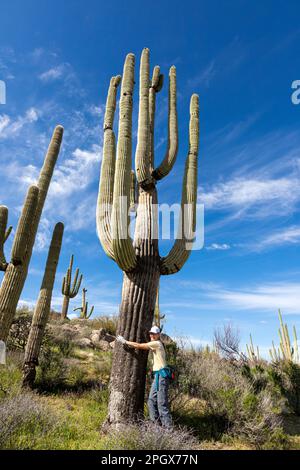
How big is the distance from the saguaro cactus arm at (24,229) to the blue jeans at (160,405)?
492 centimetres

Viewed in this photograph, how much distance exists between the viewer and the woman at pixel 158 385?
5406 millimetres

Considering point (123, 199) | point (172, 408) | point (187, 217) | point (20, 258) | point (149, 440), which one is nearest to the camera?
point (149, 440)

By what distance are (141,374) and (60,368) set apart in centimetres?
459

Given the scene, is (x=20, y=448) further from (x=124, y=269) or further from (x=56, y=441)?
(x=124, y=269)

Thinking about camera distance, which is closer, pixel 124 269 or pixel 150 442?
pixel 150 442

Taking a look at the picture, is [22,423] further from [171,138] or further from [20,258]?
[171,138]

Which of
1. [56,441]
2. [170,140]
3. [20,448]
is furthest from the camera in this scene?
[170,140]

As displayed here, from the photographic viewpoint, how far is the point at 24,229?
8.78 m

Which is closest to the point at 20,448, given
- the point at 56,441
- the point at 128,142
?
the point at 56,441

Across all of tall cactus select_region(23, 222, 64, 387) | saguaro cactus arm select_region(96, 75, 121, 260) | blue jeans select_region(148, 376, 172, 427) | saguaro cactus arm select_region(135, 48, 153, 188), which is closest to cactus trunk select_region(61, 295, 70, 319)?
tall cactus select_region(23, 222, 64, 387)

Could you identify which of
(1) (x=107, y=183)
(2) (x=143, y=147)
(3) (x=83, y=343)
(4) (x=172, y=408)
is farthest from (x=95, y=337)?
(2) (x=143, y=147)

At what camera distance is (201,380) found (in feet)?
26.1

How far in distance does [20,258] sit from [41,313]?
1.76 meters

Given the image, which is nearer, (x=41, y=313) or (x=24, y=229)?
(x=24, y=229)
